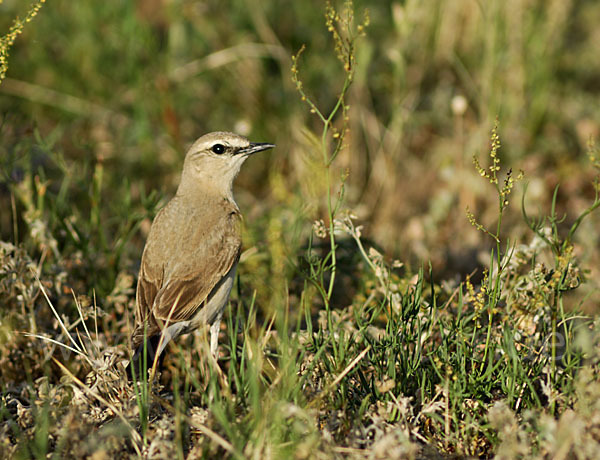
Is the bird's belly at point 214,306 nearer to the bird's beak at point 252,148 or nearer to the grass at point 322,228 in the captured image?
the grass at point 322,228

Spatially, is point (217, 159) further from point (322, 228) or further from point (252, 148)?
point (322, 228)

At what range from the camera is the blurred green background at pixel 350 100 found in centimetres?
707

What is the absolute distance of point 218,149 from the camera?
5.38 meters

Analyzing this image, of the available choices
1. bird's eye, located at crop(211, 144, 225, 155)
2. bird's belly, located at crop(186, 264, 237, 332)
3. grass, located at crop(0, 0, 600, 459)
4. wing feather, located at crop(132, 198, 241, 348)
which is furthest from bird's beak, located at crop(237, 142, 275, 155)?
bird's belly, located at crop(186, 264, 237, 332)

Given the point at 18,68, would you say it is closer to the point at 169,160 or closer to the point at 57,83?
the point at 57,83

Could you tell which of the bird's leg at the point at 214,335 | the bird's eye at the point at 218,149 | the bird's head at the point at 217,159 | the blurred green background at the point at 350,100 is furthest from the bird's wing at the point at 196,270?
the blurred green background at the point at 350,100

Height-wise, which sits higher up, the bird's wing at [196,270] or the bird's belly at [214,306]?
the bird's wing at [196,270]

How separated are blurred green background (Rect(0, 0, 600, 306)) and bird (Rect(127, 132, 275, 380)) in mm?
1405

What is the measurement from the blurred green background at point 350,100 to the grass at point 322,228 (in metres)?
0.03

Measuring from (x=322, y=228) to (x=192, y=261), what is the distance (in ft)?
3.82

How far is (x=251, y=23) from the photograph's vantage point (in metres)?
8.03

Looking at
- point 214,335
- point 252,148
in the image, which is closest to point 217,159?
point 252,148

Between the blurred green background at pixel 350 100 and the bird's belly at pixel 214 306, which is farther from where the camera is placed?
the blurred green background at pixel 350 100

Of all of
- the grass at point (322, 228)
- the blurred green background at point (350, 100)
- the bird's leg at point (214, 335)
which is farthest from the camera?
the blurred green background at point (350, 100)
